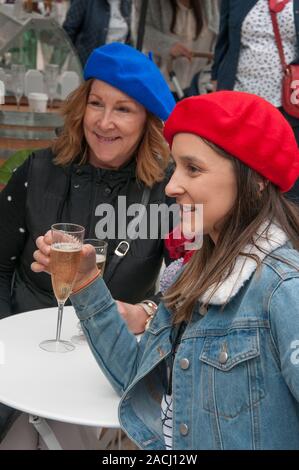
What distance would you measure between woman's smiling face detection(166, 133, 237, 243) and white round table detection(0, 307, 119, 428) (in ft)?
1.50

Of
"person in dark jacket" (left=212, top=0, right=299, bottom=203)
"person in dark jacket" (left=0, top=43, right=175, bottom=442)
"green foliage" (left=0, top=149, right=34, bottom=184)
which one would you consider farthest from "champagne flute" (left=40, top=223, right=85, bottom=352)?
"person in dark jacket" (left=212, top=0, right=299, bottom=203)

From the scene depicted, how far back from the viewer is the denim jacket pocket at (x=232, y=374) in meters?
1.29

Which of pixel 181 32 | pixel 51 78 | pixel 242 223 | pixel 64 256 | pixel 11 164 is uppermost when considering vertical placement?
pixel 242 223

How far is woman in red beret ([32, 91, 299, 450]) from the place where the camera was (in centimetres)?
128

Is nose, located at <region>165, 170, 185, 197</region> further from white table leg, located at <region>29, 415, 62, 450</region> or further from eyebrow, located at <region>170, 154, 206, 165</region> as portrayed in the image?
white table leg, located at <region>29, 415, 62, 450</region>

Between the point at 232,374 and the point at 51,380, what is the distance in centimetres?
50

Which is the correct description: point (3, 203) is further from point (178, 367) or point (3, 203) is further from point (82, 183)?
point (178, 367)

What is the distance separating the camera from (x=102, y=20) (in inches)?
196

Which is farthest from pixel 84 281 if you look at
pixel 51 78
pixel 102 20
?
pixel 102 20

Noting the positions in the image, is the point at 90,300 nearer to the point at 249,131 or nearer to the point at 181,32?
the point at 249,131

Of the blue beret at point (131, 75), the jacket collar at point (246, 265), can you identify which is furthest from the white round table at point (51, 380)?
the blue beret at point (131, 75)
